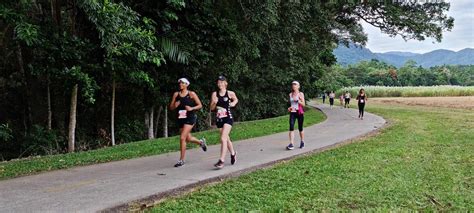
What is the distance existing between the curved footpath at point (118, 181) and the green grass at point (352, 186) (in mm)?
599

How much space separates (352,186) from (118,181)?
3.81m

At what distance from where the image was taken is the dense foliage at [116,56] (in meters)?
10.6

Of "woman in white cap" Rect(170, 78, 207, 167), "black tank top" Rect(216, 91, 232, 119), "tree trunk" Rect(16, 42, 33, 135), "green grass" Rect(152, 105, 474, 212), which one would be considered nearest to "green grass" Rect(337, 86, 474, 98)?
"green grass" Rect(152, 105, 474, 212)

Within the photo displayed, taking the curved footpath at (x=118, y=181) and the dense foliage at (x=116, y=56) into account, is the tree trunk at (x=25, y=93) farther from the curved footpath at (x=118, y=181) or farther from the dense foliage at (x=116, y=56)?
the curved footpath at (x=118, y=181)

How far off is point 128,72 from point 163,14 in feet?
7.77

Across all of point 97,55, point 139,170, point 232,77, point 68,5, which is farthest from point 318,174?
point 232,77

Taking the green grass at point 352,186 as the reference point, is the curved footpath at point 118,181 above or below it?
above

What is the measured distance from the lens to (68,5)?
46.3 feet

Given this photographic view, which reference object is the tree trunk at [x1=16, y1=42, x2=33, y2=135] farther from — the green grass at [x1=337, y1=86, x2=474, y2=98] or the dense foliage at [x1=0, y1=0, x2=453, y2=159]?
the green grass at [x1=337, y1=86, x2=474, y2=98]

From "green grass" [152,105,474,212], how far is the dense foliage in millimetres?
4607

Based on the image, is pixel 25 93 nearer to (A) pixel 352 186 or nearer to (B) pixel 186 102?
(B) pixel 186 102

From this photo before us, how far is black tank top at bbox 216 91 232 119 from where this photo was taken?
8477mm

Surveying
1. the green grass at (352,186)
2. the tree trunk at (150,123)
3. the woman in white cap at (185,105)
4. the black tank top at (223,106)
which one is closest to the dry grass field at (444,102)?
the tree trunk at (150,123)

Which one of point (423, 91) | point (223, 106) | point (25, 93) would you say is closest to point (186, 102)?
point (223, 106)
